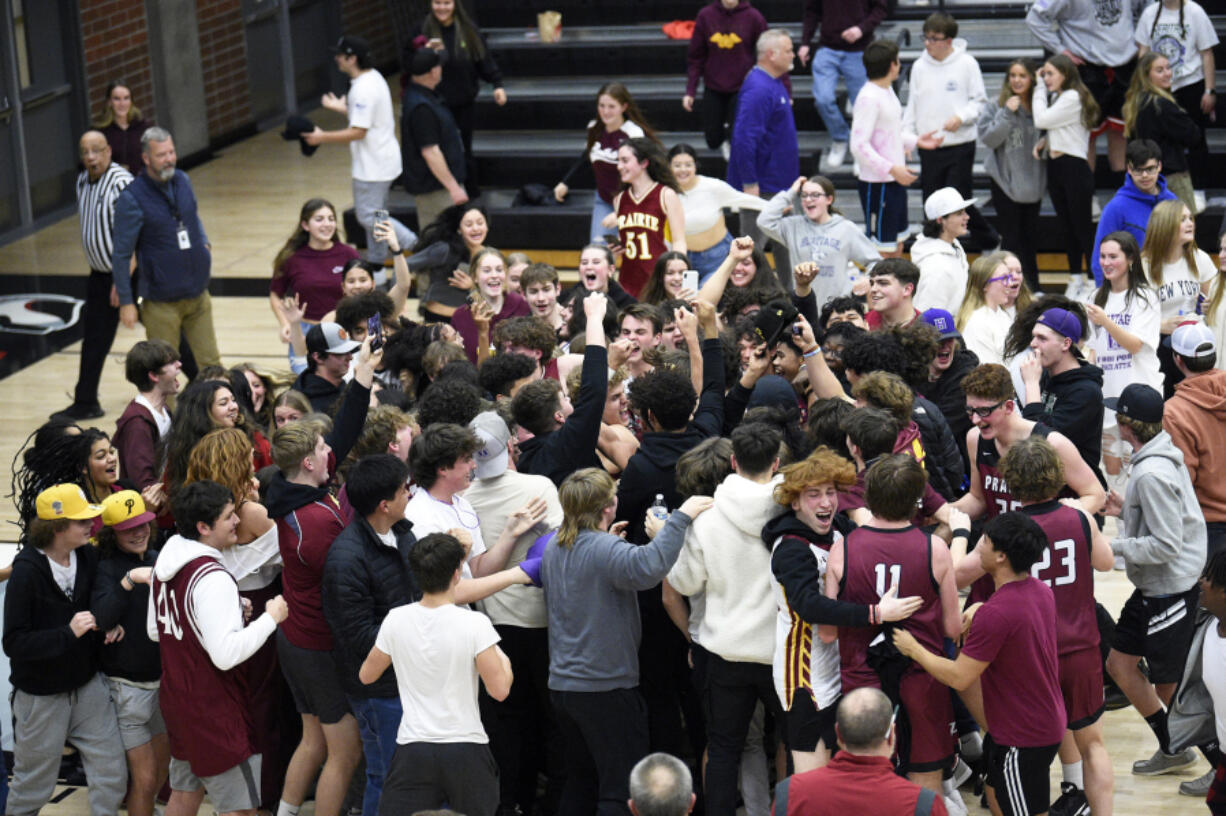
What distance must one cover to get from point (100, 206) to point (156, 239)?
620 millimetres

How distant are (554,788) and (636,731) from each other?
1.88ft

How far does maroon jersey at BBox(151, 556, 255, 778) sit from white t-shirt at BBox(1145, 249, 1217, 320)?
4.70 metres

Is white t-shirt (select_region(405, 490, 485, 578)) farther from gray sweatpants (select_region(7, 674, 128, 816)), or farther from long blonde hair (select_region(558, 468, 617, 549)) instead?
gray sweatpants (select_region(7, 674, 128, 816))

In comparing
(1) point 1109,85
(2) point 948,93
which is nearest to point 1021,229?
(2) point 948,93

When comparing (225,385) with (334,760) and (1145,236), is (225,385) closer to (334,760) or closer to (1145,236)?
(334,760)

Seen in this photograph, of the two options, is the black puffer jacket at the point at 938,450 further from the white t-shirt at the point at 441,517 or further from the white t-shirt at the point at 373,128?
the white t-shirt at the point at 373,128

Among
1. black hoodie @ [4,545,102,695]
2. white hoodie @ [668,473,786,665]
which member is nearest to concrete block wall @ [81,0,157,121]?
black hoodie @ [4,545,102,695]

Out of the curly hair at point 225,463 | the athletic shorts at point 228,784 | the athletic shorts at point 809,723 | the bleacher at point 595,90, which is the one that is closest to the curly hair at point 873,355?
the athletic shorts at point 809,723

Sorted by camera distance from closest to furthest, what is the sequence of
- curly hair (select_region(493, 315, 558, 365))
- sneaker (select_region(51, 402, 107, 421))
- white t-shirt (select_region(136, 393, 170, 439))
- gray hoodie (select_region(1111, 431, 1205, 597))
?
gray hoodie (select_region(1111, 431, 1205, 597)), curly hair (select_region(493, 315, 558, 365)), white t-shirt (select_region(136, 393, 170, 439)), sneaker (select_region(51, 402, 107, 421))

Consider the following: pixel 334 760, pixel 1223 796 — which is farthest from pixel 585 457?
pixel 1223 796

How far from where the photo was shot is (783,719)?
482 centimetres

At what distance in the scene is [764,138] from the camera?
9.41m

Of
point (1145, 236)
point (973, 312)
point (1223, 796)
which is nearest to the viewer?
point (1223, 796)

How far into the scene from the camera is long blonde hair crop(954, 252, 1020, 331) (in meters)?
6.76
